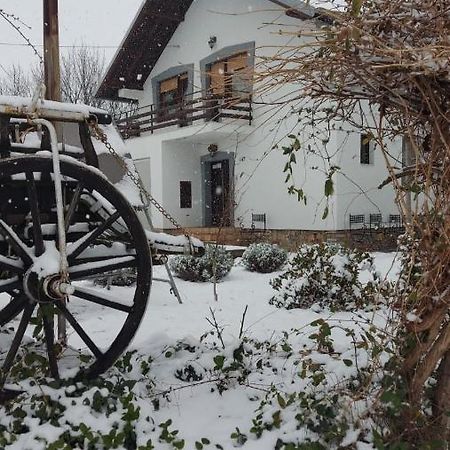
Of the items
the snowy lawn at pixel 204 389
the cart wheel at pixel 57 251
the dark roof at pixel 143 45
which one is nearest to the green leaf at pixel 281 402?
the snowy lawn at pixel 204 389

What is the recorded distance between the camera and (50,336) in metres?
3.16

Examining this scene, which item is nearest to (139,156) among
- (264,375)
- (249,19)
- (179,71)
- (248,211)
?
(179,71)

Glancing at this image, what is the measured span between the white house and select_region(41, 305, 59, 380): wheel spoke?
1067 centimetres

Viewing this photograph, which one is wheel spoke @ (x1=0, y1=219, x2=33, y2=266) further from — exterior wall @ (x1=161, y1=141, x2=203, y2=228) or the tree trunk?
exterior wall @ (x1=161, y1=141, x2=203, y2=228)

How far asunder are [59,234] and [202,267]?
629 centimetres

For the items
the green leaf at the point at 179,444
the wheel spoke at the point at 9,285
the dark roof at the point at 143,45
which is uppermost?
the dark roof at the point at 143,45

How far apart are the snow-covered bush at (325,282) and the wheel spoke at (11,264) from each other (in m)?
4.09

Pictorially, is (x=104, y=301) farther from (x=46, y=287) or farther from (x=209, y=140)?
(x=209, y=140)

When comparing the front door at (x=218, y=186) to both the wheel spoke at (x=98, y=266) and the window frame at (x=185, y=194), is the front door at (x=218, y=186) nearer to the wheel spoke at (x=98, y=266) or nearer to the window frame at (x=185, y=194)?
the window frame at (x=185, y=194)

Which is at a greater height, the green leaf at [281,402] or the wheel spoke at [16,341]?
the wheel spoke at [16,341]

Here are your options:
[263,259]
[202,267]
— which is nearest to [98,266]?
[202,267]

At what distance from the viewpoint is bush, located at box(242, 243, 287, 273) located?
10219 mm

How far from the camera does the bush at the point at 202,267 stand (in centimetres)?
908

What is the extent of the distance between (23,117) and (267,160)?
1180 centimetres
